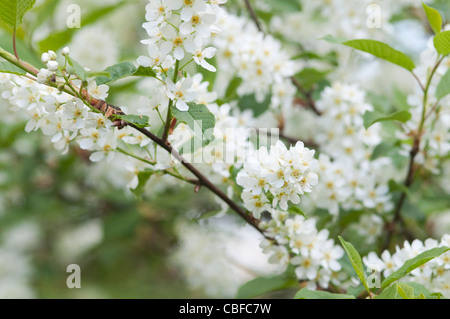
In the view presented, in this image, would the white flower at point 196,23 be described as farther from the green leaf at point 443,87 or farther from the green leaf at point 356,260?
the green leaf at point 443,87

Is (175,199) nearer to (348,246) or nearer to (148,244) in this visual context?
(148,244)

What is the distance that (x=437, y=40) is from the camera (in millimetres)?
1188

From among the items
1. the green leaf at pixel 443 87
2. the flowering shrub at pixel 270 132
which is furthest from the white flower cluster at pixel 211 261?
A: the green leaf at pixel 443 87

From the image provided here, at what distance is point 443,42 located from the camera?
1191mm

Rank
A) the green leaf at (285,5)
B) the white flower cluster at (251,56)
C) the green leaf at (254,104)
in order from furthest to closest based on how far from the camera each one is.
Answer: the green leaf at (285,5), the green leaf at (254,104), the white flower cluster at (251,56)

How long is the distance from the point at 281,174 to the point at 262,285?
1.70 feet

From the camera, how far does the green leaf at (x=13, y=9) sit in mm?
1008

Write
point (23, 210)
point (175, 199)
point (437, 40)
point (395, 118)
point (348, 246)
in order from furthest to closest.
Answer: point (23, 210) → point (175, 199) → point (395, 118) → point (437, 40) → point (348, 246)


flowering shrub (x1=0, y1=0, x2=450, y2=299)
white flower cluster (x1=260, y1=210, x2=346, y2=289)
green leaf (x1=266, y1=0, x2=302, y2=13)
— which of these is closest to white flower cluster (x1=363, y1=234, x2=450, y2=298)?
flowering shrub (x1=0, y1=0, x2=450, y2=299)

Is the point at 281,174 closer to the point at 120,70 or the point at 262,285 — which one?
the point at 120,70

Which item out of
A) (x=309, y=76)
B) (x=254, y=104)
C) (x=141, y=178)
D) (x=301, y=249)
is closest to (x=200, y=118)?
(x=141, y=178)

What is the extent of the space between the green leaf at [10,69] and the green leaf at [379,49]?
69 centimetres
